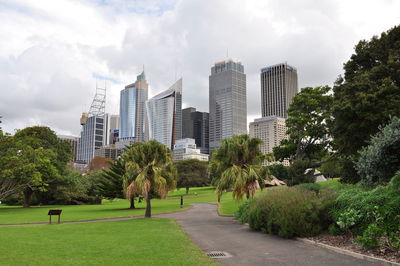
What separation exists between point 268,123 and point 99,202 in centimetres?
12505

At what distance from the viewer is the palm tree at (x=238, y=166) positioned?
818 inches

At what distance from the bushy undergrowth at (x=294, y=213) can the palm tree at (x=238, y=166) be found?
6.43 m

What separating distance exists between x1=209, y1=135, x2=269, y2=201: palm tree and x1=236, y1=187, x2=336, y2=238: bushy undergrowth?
253 inches

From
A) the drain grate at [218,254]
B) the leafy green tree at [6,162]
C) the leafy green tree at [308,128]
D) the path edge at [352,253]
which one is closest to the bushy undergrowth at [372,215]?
the path edge at [352,253]

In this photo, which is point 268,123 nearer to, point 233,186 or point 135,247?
point 233,186

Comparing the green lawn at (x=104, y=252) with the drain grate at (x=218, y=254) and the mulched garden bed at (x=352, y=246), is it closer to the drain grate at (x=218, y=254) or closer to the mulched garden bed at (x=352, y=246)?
the drain grate at (x=218, y=254)

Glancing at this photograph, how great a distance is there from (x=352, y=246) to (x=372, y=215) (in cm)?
112

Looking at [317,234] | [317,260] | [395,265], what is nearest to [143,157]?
[317,234]

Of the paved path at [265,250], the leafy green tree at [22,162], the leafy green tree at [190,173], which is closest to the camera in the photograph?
the paved path at [265,250]

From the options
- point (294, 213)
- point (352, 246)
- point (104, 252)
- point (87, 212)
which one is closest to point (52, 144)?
point (87, 212)

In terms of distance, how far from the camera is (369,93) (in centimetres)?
2117

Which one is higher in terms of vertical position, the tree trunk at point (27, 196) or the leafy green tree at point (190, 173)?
the leafy green tree at point (190, 173)

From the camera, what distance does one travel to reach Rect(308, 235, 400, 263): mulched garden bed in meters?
8.23

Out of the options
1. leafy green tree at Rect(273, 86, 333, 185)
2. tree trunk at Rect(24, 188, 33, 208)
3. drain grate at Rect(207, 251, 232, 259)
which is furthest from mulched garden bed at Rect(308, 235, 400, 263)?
tree trunk at Rect(24, 188, 33, 208)
